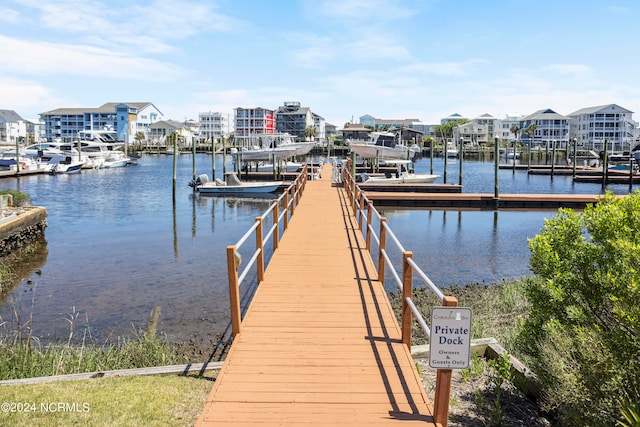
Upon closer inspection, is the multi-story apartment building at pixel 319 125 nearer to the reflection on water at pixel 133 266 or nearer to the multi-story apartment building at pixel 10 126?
the multi-story apartment building at pixel 10 126

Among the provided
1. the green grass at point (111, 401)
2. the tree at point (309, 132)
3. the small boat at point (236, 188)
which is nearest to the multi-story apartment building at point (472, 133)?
the tree at point (309, 132)

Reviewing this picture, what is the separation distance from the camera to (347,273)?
994cm

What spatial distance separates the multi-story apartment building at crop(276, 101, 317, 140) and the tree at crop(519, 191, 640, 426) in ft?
434

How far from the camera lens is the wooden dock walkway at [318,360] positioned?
15.7 feet

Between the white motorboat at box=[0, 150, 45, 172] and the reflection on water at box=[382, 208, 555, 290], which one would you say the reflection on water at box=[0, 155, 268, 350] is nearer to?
the reflection on water at box=[382, 208, 555, 290]

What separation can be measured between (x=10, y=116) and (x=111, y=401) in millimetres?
154085

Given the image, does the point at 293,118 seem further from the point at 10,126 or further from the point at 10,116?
the point at 10,116

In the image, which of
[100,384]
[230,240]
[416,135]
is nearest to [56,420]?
[100,384]

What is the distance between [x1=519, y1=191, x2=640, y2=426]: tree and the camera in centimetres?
461

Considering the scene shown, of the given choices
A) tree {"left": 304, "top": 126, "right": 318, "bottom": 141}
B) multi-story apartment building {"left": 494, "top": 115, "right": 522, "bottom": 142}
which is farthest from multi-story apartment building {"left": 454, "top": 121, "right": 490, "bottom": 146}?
tree {"left": 304, "top": 126, "right": 318, "bottom": 141}

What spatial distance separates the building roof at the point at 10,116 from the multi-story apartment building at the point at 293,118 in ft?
226

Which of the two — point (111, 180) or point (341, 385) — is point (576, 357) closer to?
point (341, 385)

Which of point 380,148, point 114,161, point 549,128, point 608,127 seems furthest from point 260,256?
point 549,128

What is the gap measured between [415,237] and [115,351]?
1555cm
